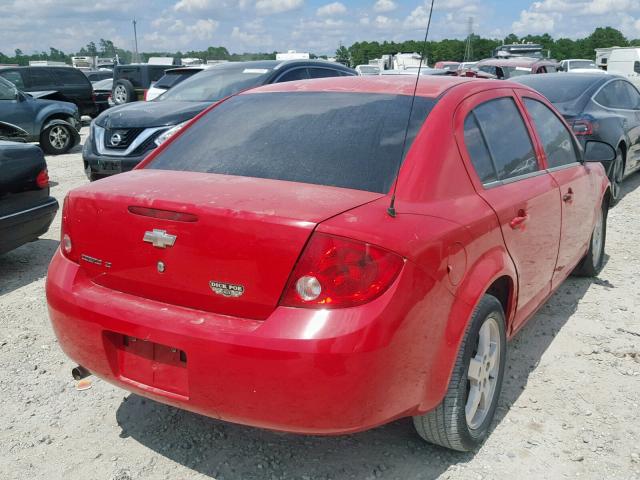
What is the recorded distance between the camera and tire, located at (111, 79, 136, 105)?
47.8ft

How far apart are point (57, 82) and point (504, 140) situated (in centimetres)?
1705

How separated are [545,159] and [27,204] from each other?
3.88 m

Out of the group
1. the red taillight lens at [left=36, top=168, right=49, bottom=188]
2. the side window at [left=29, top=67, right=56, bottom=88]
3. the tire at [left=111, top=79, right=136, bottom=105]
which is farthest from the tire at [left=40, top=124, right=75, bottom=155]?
the red taillight lens at [left=36, top=168, right=49, bottom=188]

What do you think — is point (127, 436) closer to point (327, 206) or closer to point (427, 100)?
point (327, 206)

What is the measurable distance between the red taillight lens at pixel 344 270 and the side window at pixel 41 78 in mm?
17353

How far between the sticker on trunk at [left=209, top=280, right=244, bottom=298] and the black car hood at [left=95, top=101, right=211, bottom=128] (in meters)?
5.55

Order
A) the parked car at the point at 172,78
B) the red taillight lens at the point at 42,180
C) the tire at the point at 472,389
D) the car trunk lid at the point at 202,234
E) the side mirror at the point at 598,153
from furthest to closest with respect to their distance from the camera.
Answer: the parked car at the point at 172,78 < the red taillight lens at the point at 42,180 < the side mirror at the point at 598,153 < the tire at the point at 472,389 < the car trunk lid at the point at 202,234

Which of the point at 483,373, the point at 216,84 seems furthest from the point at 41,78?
the point at 483,373

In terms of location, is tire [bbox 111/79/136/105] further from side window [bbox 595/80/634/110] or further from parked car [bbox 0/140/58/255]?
side window [bbox 595/80/634/110]

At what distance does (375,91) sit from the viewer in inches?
119

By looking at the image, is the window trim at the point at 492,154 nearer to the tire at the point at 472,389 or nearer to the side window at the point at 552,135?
the side window at the point at 552,135

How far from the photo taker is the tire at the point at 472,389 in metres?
2.50

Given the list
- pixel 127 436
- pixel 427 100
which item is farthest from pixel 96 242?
pixel 427 100

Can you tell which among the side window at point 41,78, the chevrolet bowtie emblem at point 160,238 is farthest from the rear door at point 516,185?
the side window at point 41,78
